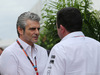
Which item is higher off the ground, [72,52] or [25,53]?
[72,52]

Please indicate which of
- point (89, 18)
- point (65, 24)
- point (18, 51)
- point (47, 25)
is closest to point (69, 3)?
point (47, 25)

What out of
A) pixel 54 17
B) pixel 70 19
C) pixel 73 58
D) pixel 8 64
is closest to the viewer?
pixel 73 58

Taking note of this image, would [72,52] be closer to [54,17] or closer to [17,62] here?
[17,62]

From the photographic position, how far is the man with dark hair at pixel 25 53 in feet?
8.38

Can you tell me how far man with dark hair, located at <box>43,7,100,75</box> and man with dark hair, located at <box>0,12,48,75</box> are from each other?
2.48 feet

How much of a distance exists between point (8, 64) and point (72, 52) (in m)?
0.93

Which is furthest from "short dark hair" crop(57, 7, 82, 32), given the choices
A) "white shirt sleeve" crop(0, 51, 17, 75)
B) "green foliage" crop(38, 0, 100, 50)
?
"green foliage" crop(38, 0, 100, 50)

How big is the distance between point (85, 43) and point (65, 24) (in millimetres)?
239

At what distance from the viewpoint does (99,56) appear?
1.99m

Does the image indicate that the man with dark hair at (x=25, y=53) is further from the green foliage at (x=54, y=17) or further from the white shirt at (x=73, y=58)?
the green foliage at (x=54, y=17)

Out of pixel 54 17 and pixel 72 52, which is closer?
pixel 72 52

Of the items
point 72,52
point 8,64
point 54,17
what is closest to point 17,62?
point 8,64

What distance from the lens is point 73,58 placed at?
1.87m

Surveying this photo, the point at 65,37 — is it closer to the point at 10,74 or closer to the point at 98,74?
the point at 98,74
